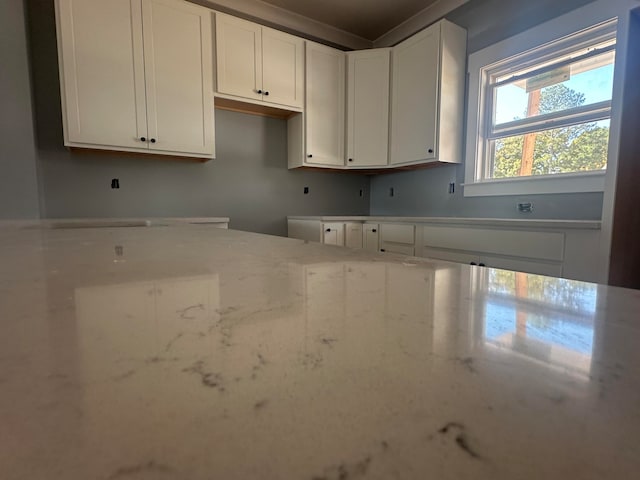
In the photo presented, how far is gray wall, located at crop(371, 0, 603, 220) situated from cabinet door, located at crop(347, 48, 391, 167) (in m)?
0.48

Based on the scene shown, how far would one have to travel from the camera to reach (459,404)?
17 cm

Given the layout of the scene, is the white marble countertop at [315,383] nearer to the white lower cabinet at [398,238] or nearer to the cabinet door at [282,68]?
the white lower cabinet at [398,238]

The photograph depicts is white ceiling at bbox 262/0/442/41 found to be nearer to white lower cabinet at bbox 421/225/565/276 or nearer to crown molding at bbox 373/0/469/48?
crown molding at bbox 373/0/469/48

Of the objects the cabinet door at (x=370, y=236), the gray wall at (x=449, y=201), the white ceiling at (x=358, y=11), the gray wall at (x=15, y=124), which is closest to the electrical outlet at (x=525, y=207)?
the gray wall at (x=449, y=201)

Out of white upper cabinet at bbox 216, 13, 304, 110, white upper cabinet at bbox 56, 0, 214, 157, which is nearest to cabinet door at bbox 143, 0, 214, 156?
→ white upper cabinet at bbox 56, 0, 214, 157

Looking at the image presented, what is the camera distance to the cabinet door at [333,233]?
112 inches

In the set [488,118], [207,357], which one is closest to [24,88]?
[207,357]

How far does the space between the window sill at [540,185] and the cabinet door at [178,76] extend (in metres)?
2.23

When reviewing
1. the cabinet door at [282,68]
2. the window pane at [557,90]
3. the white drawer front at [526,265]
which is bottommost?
the white drawer front at [526,265]

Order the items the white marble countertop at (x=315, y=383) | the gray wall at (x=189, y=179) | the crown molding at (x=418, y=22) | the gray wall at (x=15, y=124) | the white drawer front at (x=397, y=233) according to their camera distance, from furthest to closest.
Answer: the crown molding at (x=418, y=22) → the white drawer front at (x=397, y=233) → the gray wall at (x=189, y=179) → the gray wall at (x=15, y=124) → the white marble countertop at (x=315, y=383)

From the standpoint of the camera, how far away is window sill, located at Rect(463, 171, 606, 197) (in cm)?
209

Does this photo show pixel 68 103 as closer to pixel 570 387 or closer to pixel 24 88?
pixel 24 88

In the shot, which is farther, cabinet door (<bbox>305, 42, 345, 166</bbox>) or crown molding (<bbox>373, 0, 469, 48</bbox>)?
cabinet door (<bbox>305, 42, 345, 166</bbox>)

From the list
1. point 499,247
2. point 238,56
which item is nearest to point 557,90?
point 499,247
